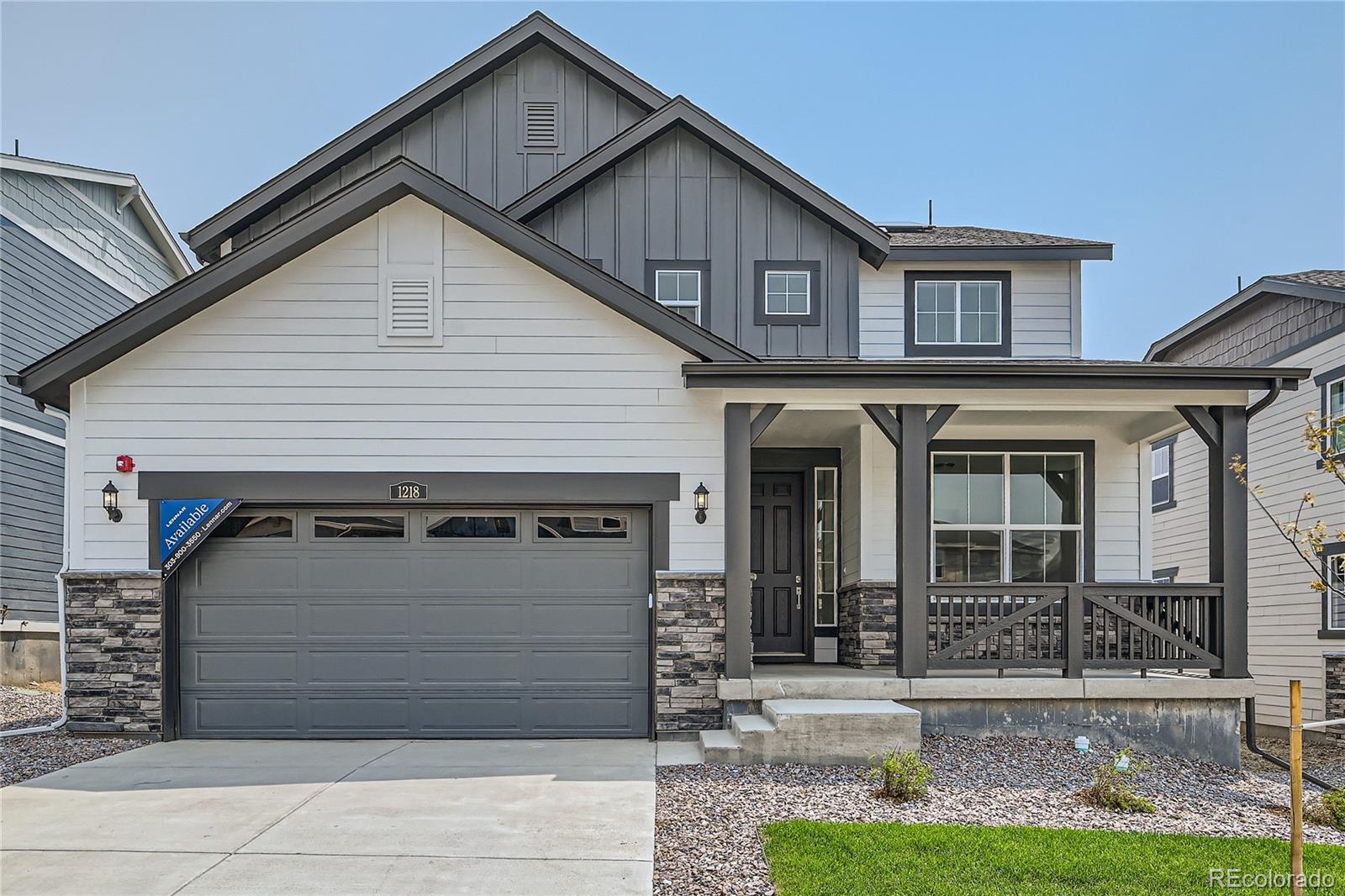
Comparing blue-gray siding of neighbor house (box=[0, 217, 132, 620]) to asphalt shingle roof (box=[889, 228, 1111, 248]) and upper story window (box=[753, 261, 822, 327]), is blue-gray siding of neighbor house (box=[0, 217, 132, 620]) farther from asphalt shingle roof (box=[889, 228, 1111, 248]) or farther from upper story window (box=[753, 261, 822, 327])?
asphalt shingle roof (box=[889, 228, 1111, 248])

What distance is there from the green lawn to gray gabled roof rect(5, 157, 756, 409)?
14.3 feet

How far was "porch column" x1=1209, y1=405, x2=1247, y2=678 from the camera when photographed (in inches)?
352

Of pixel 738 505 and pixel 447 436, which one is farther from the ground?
pixel 447 436

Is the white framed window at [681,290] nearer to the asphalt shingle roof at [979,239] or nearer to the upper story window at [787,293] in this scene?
the upper story window at [787,293]

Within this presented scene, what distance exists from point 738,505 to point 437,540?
2.68 metres

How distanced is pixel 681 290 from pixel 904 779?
659cm

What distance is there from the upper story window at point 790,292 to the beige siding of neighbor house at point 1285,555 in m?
6.59

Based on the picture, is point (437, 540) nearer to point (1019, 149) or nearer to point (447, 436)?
point (447, 436)

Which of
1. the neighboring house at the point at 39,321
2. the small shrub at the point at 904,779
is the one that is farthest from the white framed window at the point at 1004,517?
the neighboring house at the point at 39,321

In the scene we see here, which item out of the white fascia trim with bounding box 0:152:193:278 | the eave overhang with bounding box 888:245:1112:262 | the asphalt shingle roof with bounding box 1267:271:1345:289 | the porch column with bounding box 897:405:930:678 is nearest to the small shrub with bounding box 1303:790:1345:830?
the porch column with bounding box 897:405:930:678

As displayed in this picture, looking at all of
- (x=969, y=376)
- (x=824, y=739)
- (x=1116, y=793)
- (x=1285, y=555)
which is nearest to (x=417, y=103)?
(x=969, y=376)

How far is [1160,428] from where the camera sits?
34.0 ft

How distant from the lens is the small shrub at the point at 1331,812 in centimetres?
650

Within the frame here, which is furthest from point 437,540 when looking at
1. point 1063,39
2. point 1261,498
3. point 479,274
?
point 1261,498
